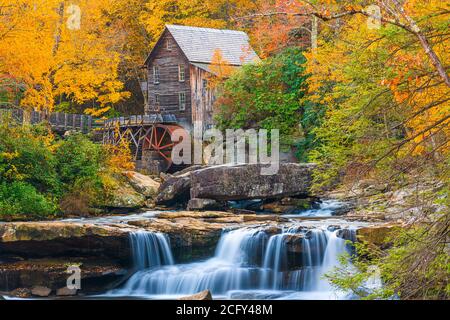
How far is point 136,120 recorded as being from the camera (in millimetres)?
35844

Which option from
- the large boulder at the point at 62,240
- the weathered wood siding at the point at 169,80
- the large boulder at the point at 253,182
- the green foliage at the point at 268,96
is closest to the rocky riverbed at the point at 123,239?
the large boulder at the point at 62,240

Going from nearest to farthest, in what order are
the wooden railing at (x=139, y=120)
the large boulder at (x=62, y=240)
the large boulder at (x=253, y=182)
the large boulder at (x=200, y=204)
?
the large boulder at (x=62, y=240) → the large boulder at (x=253, y=182) → the large boulder at (x=200, y=204) → the wooden railing at (x=139, y=120)

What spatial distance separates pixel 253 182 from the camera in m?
22.8

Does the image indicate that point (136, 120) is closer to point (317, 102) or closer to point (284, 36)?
point (284, 36)

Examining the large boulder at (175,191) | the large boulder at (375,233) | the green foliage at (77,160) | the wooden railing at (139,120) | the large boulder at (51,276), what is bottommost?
the large boulder at (51,276)

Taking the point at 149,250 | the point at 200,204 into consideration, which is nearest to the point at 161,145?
the point at 200,204

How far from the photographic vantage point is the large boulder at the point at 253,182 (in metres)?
22.6

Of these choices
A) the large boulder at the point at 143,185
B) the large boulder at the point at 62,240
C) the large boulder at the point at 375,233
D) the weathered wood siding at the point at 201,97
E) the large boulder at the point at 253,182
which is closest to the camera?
the large boulder at the point at 375,233

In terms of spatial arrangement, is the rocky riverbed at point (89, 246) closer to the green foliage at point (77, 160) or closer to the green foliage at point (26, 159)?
the green foliage at point (26, 159)

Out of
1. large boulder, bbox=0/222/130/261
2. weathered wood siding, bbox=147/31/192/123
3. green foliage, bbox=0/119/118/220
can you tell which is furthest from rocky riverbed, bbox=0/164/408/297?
weathered wood siding, bbox=147/31/192/123

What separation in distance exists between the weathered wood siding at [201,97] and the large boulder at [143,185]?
8.80 metres

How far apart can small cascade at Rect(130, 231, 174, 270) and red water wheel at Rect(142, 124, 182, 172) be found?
17.2m

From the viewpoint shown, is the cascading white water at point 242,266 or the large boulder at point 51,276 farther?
the cascading white water at point 242,266
